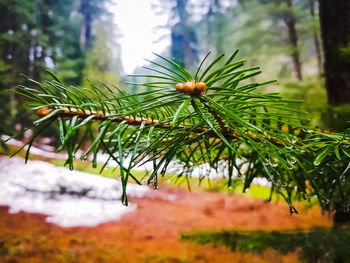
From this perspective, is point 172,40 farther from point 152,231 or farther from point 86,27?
point 152,231

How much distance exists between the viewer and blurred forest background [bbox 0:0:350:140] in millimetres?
5023

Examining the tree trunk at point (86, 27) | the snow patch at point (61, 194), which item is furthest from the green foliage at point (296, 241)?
the tree trunk at point (86, 27)

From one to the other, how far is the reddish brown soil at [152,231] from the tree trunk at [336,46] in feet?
2.67

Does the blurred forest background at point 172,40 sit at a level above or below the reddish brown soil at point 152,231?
above

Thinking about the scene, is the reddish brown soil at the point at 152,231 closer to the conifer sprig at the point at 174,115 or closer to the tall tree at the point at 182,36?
the conifer sprig at the point at 174,115

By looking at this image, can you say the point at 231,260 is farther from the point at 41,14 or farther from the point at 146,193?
the point at 41,14

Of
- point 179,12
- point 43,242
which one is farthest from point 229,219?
point 179,12

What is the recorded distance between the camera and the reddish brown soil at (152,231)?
1.76 metres

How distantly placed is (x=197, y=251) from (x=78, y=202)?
2.50 meters

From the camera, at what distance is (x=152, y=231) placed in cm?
255

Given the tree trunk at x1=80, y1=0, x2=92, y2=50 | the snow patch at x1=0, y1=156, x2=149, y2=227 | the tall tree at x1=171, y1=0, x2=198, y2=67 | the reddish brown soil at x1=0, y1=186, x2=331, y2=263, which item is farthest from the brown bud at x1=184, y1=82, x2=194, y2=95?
the tree trunk at x1=80, y1=0, x2=92, y2=50

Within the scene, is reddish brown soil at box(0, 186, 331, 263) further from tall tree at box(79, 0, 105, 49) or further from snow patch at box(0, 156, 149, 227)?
tall tree at box(79, 0, 105, 49)

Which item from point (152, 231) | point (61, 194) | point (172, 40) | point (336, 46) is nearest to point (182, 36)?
point (172, 40)

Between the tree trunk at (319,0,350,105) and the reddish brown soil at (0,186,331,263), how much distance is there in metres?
0.81
